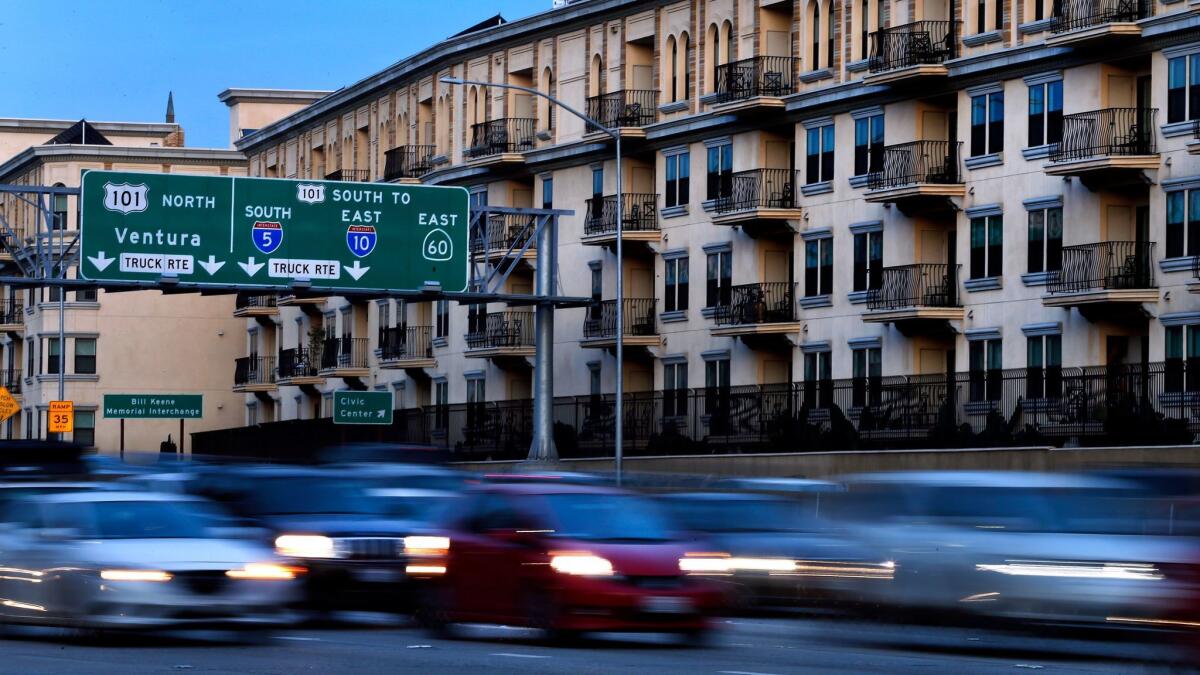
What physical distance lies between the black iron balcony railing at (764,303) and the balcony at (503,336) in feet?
36.4

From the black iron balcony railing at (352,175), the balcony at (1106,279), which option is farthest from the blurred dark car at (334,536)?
the black iron balcony railing at (352,175)

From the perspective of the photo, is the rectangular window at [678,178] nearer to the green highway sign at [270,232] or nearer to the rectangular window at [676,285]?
the rectangular window at [676,285]

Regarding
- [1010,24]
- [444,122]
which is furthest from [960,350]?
[444,122]

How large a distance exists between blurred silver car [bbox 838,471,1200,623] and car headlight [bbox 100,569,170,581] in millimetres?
6936

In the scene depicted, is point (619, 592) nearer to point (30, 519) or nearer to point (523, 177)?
point (30, 519)

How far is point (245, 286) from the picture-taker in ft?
167

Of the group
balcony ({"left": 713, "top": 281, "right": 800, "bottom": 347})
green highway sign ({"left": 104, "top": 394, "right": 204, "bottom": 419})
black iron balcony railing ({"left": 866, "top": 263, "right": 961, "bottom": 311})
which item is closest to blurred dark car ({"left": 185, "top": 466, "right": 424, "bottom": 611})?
black iron balcony railing ({"left": 866, "top": 263, "right": 961, "bottom": 311})

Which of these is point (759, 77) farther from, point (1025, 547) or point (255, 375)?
point (1025, 547)

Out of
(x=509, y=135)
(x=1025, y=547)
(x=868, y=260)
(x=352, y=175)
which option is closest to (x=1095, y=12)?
(x=868, y=260)

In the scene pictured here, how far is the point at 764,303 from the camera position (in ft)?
197

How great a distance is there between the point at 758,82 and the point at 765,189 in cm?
294

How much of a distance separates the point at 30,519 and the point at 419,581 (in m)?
5.69

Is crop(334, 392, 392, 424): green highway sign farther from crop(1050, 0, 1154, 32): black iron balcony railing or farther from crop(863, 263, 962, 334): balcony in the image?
crop(1050, 0, 1154, 32): black iron balcony railing

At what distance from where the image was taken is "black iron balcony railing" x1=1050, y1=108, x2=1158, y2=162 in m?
48.1
